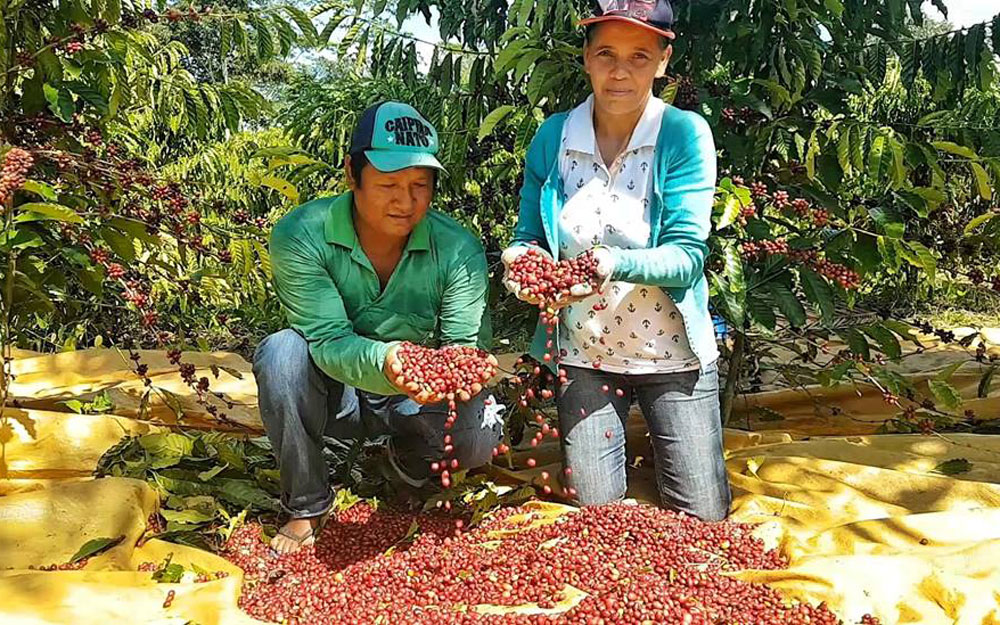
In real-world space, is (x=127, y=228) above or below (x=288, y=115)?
below

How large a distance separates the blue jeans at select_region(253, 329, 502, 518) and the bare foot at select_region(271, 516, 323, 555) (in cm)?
2

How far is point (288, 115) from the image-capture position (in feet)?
23.2

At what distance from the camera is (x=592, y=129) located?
213 centimetres

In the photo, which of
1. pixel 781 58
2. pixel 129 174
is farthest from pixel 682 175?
pixel 129 174

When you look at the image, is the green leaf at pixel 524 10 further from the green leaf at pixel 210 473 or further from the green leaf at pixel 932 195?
the green leaf at pixel 210 473

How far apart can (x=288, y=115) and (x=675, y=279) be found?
572 cm

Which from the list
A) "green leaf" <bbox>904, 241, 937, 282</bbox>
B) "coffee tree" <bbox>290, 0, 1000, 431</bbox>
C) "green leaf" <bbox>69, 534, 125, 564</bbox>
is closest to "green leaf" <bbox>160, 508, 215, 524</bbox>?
"green leaf" <bbox>69, 534, 125, 564</bbox>

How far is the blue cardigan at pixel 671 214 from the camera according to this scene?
6.40ft

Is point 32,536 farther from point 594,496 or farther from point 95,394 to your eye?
point 594,496

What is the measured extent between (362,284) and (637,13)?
86cm

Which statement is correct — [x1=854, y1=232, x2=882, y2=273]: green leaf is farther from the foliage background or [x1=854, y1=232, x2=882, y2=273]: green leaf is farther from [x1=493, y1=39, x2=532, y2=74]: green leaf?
[x1=493, y1=39, x2=532, y2=74]: green leaf

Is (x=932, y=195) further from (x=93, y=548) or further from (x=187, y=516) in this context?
(x=93, y=548)

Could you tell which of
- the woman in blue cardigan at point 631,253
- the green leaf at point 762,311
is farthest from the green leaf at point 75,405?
the green leaf at point 762,311

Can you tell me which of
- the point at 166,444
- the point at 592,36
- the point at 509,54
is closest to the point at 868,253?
the point at 592,36
